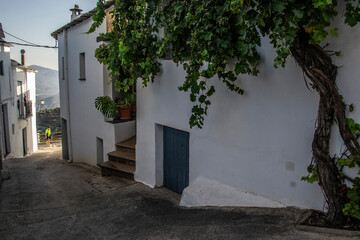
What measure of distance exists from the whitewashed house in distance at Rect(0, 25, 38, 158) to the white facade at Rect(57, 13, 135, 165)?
10.8ft

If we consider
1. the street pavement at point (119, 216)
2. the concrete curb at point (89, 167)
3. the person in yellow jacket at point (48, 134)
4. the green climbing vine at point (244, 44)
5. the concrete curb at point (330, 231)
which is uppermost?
the green climbing vine at point (244, 44)

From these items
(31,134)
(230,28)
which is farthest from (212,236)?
(31,134)

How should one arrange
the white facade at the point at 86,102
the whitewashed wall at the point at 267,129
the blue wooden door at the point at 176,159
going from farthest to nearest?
1. the white facade at the point at 86,102
2. the blue wooden door at the point at 176,159
3. the whitewashed wall at the point at 267,129

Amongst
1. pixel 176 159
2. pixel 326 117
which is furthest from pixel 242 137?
pixel 176 159

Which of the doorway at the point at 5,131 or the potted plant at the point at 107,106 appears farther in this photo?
the doorway at the point at 5,131

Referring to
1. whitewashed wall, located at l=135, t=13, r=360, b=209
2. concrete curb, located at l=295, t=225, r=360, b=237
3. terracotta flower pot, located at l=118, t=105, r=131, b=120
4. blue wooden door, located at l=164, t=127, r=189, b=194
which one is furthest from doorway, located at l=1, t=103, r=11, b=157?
concrete curb, located at l=295, t=225, r=360, b=237

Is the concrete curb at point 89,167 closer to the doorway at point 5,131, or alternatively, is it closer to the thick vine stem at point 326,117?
the doorway at point 5,131

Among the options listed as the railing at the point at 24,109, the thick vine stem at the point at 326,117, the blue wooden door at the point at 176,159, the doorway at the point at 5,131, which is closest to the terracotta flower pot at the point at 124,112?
the blue wooden door at the point at 176,159

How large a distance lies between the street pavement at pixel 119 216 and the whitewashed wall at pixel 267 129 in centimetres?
42

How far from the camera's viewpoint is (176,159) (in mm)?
7102

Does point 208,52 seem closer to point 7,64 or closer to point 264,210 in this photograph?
point 264,210

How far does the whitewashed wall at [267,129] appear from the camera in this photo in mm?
4223

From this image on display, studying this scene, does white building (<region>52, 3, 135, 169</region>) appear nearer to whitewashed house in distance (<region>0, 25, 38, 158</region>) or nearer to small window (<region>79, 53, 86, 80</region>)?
small window (<region>79, 53, 86, 80</region>)

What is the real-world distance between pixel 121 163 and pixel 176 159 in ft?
7.91
